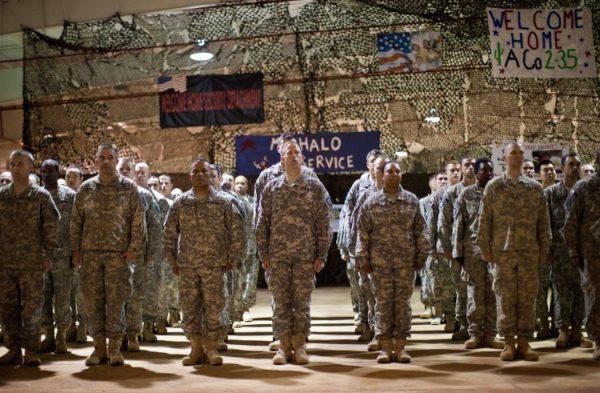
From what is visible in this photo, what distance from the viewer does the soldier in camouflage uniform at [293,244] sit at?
6438mm

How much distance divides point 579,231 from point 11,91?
41.1 feet

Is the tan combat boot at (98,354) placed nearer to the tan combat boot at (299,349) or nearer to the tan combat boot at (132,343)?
the tan combat boot at (132,343)

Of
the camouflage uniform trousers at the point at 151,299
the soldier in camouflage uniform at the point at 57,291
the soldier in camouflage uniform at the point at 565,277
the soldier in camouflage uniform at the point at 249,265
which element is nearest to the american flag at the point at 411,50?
the soldier in camouflage uniform at the point at 249,265

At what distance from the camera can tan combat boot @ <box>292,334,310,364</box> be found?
21.1ft

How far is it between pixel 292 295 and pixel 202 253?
90 centimetres

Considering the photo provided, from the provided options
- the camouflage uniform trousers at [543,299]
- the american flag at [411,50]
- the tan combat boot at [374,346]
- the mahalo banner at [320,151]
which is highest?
the american flag at [411,50]

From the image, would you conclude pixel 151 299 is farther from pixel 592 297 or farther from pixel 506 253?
pixel 592 297

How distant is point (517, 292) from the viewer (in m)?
6.48

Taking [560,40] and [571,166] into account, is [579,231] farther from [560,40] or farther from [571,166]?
[560,40]

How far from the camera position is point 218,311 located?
21.0ft

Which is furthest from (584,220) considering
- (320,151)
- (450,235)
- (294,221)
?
(320,151)

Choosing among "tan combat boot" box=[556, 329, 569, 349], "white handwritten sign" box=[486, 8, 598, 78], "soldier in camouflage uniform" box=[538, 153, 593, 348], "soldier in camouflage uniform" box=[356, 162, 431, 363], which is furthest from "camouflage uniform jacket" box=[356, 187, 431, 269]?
"white handwritten sign" box=[486, 8, 598, 78]

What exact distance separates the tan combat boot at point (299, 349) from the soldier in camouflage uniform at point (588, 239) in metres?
2.64

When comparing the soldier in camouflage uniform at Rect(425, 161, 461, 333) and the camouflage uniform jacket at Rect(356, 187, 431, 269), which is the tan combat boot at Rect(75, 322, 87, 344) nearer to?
the camouflage uniform jacket at Rect(356, 187, 431, 269)
